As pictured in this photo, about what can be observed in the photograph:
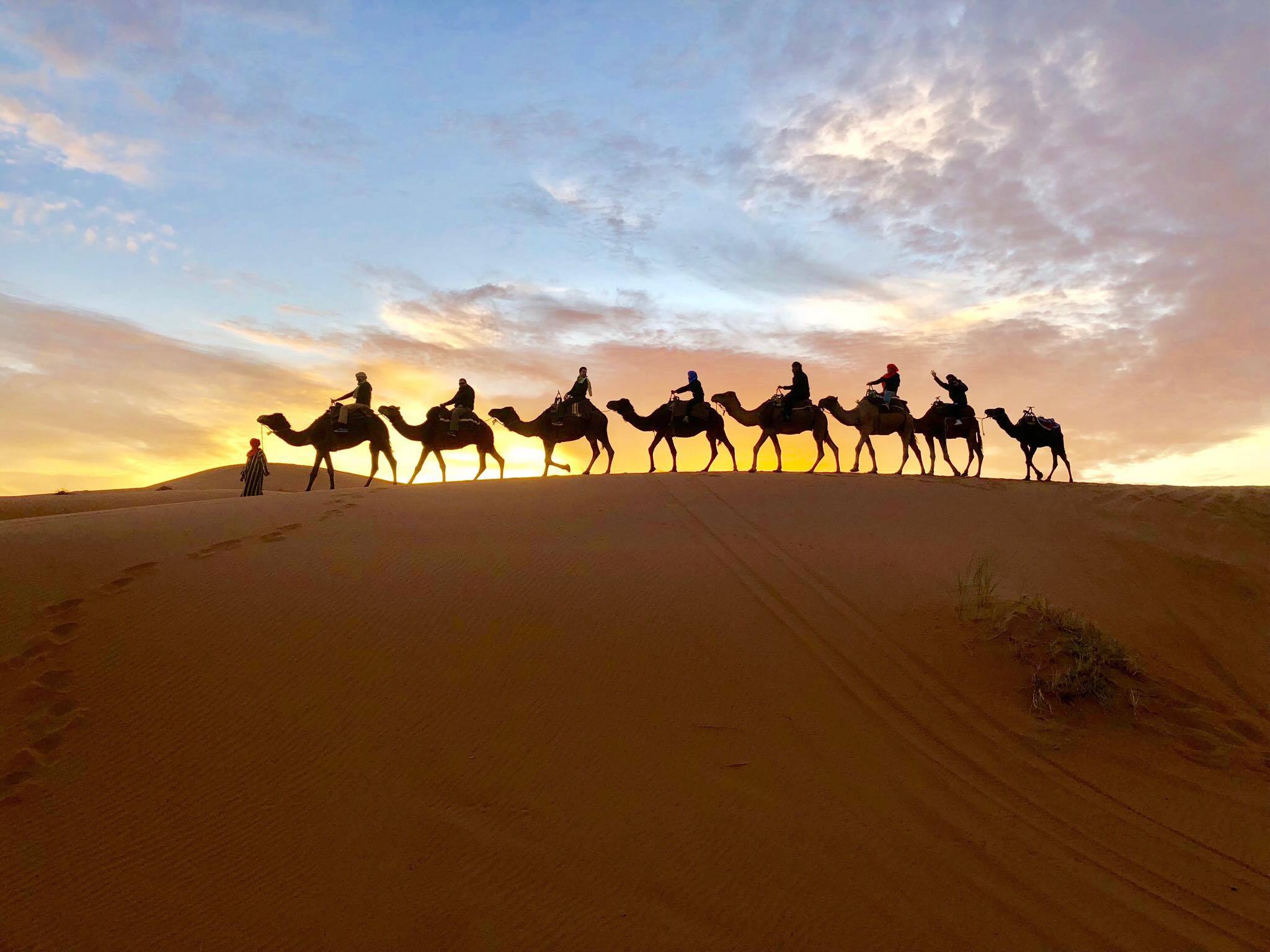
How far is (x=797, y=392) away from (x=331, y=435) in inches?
445

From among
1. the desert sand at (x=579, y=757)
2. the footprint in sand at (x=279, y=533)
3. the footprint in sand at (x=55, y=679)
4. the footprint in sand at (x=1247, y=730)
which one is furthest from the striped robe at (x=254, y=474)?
the footprint in sand at (x=1247, y=730)

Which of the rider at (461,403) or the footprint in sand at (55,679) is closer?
the footprint in sand at (55,679)

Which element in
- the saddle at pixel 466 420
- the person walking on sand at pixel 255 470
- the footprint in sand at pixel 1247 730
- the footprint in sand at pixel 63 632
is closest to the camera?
the footprint in sand at pixel 63 632

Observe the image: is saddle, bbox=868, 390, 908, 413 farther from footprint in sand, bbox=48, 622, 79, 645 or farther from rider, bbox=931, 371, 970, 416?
footprint in sand, bbox=48, 622, 79, 645

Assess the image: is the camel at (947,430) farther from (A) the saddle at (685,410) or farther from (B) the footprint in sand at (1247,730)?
(B) the footprint in sand at (1247,730)

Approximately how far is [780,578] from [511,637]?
367cm

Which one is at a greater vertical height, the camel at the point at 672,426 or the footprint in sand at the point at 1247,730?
the camel at the point at 672,426

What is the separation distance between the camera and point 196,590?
7375 millimetres

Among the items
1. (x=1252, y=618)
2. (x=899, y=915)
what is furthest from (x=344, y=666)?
(x=1252, y=618)

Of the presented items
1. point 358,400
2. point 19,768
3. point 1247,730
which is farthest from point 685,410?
point 19,768

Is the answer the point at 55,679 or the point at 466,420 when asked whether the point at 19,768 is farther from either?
the point at 466,420

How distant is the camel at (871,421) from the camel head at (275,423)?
13.2 m

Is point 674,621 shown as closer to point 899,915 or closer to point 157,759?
point 899,915

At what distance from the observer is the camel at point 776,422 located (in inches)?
784
